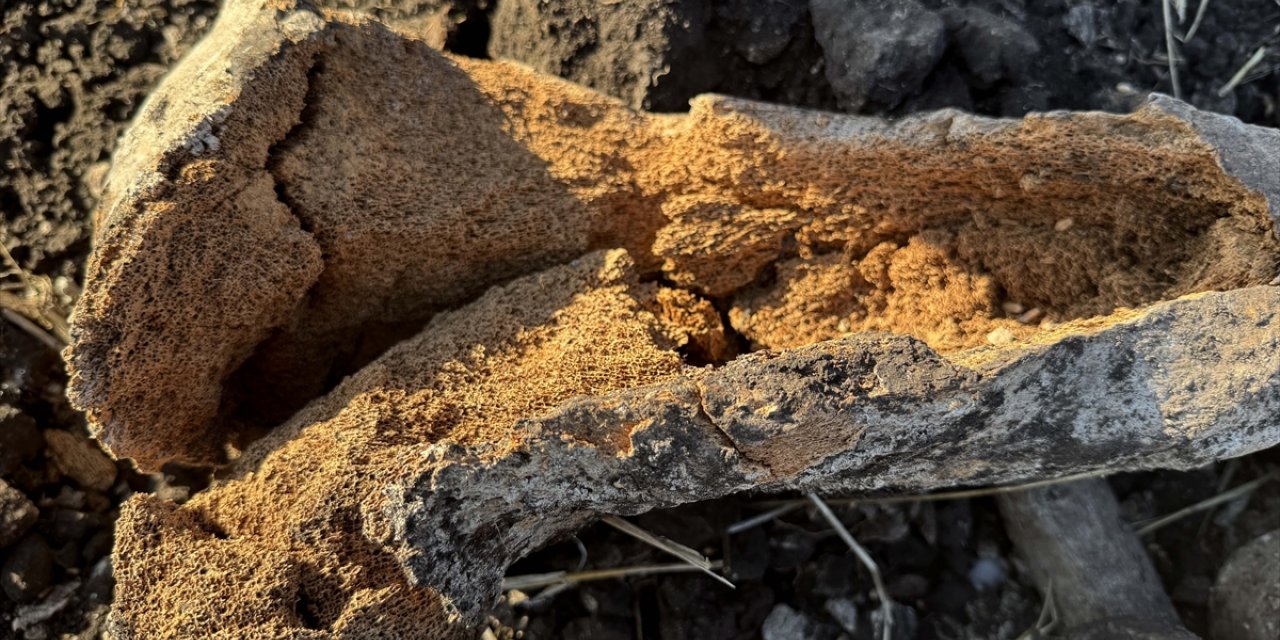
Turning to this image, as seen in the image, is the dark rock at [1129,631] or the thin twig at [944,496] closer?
the dark rock at [1129,631]

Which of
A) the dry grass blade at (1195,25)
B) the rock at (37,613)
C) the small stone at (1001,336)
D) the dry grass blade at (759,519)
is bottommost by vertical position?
the dry grass blade at (759,519)

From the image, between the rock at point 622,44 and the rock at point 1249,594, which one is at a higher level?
the rock at point 622,44

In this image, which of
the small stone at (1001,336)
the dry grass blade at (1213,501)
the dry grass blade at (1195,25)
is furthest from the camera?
the dry grass blade at (1195,25)

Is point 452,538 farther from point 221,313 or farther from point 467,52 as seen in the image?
point 467,52

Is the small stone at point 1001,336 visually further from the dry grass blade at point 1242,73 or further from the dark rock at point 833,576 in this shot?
the dry grass blade at point 1242,73

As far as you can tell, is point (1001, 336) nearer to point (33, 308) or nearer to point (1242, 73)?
point (1242, 73)

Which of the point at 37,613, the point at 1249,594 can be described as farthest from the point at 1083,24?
the point at 37,613

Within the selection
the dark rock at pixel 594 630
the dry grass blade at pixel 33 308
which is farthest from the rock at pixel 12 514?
the dark rock at pixel 594 630

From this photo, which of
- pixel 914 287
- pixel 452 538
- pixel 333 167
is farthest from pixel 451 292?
pixel 914 287
